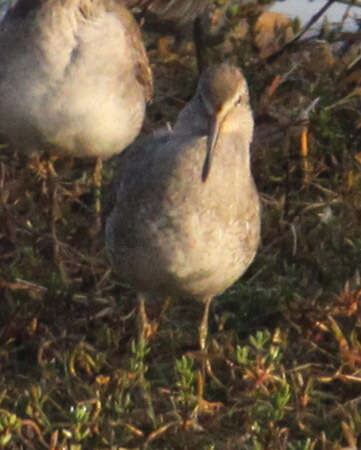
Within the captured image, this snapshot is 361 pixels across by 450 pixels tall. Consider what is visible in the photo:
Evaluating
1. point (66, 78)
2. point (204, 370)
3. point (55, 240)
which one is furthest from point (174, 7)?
point (204, 370)

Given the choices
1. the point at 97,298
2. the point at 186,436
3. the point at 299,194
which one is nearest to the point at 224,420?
the point at 186,436

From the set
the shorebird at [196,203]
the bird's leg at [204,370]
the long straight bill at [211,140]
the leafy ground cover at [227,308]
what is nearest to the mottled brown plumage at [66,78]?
the leafy ground cover at [227,308]

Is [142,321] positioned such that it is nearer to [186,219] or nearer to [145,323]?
[145,323]

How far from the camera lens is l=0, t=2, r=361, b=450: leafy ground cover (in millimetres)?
4977

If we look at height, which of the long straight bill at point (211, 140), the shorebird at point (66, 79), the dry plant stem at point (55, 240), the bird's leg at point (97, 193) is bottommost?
the bird's leg at point (97, 193)

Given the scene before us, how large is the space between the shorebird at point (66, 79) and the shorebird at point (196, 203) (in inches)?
53.7

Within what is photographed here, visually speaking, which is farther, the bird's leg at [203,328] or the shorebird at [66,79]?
the shorebird at [66,79]

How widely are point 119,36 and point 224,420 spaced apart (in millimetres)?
2823

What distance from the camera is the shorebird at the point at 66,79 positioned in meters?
6.73

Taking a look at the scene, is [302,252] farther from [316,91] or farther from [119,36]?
[119,36]

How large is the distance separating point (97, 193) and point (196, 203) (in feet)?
5.83

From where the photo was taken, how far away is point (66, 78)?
673 centimetres

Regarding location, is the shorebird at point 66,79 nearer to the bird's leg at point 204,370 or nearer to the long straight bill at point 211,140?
the bird's leg at point 204,370

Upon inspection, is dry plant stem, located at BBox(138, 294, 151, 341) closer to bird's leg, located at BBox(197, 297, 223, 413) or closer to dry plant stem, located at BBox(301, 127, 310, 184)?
bird's leg, located at BBox(197, 297, 223, 413)
